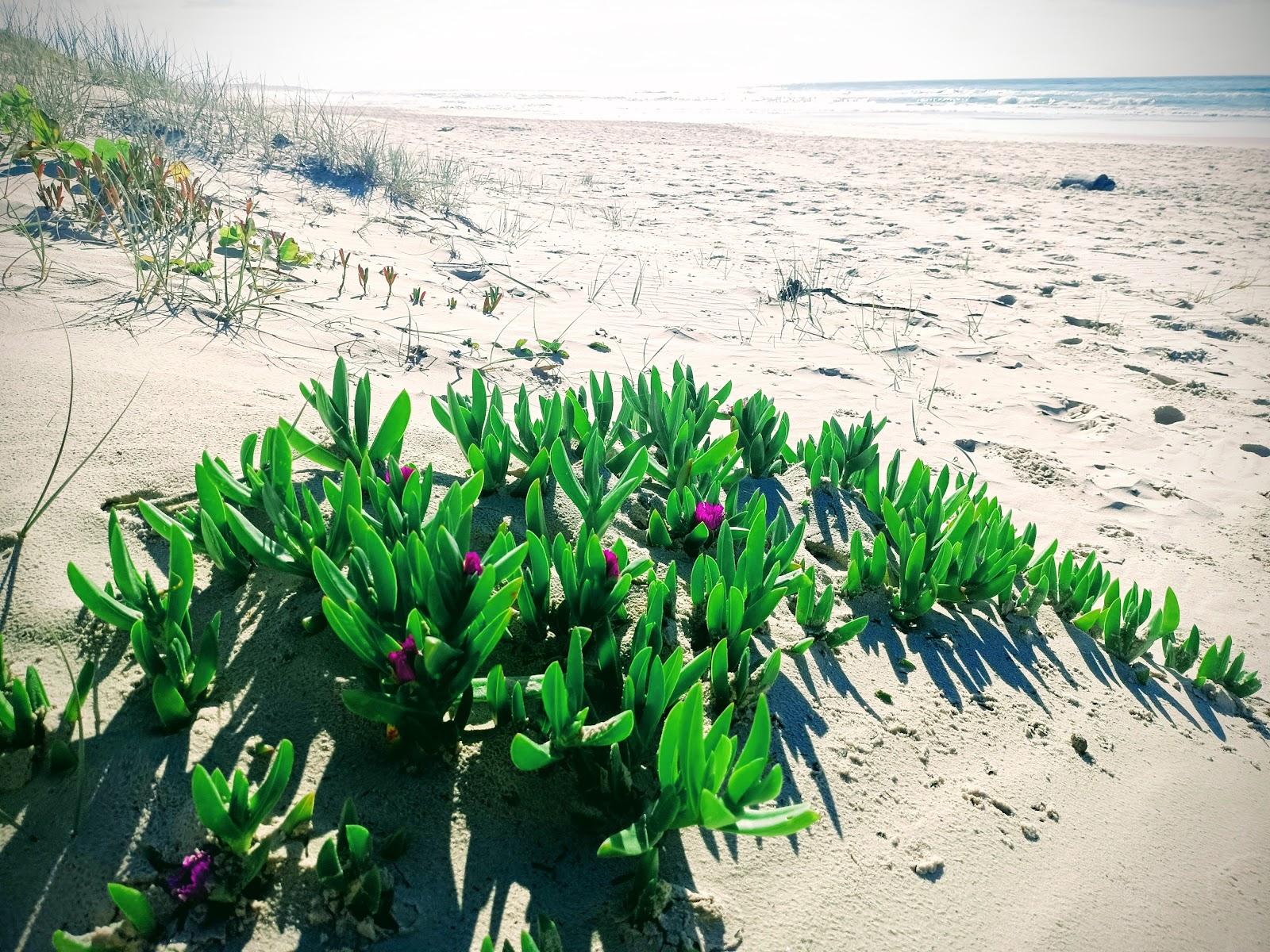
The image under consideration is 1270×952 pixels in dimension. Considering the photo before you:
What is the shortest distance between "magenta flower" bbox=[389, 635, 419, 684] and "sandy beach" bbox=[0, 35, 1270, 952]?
217mm

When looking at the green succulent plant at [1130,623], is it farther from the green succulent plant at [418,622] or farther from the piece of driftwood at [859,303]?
the piece of driftwood at [859,303]

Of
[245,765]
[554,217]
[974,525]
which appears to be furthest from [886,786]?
[554,217]

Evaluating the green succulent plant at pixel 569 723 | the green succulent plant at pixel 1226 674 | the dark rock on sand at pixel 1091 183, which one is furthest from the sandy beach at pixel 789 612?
the dark rock on sand at pixel 1091 183

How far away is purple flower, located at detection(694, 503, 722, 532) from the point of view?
223cm

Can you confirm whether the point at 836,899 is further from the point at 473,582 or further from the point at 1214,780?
the point at 1214,780

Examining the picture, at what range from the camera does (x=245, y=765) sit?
142 cm

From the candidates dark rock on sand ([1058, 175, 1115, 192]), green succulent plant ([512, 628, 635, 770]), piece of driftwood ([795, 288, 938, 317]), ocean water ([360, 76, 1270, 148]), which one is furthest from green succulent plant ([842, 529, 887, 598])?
ocean water ([360, 76, 1270, 148])

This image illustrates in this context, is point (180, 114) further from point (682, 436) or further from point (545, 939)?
point (545, 939)

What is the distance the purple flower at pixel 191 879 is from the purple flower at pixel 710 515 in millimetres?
1409

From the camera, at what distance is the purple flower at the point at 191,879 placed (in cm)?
119

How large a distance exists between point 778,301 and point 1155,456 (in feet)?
8.72

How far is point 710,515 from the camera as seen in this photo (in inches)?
87.7

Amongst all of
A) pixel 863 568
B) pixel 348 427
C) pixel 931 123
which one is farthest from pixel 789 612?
pixel 931 123

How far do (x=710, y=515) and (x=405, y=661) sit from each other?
42.1 inches
